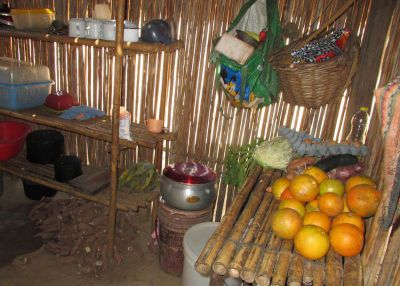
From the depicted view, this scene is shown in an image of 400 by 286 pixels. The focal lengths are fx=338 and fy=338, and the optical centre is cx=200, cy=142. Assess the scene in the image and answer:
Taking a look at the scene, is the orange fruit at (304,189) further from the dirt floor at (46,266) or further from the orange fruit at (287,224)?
the dirt floor at (46,266)

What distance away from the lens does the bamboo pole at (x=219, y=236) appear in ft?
4.96

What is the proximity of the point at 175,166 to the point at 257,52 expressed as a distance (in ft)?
4.19

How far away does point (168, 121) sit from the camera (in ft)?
12.4

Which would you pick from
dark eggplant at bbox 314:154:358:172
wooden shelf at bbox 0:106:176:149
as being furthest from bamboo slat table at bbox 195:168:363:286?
wooden shelf at bbox 0:106:176:149

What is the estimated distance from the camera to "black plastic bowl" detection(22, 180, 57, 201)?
4270 mm

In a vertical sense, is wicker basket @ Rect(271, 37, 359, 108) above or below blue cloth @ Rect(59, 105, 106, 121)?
above

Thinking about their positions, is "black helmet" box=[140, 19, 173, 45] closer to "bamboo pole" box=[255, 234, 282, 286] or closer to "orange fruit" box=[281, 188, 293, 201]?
"orange fruit" box=[281, 188, 293, 201]

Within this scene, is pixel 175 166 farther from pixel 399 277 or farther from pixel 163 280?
pixel 399 277

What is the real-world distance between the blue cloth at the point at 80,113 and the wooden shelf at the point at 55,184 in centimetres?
71

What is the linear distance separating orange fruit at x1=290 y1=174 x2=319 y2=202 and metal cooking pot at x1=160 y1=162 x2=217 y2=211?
4.41ft

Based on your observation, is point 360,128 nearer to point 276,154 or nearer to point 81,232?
point 276,154

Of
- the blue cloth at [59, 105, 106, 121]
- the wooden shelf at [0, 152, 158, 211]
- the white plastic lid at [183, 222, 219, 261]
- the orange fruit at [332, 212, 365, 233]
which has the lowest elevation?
the wooden shelf at [0, 152, 158, 211]

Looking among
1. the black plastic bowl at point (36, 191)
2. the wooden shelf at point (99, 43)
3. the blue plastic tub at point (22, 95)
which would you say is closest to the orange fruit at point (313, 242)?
the wooden shelf at point (99, 43)

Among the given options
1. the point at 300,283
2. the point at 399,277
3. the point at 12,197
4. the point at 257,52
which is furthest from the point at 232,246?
the point at 12,197
